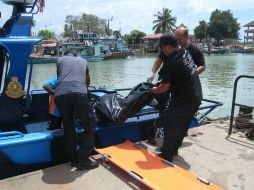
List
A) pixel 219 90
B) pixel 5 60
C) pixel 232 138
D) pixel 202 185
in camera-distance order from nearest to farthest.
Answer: pixel 202 185 → pixel 5 60 → pixel 232 138 → pixel 219 90

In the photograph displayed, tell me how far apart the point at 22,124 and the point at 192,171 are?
246 cm

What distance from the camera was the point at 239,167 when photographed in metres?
4.54

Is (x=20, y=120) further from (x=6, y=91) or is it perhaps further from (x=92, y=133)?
(x=92, y=133)

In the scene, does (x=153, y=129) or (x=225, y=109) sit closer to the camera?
(x=153, y=129)

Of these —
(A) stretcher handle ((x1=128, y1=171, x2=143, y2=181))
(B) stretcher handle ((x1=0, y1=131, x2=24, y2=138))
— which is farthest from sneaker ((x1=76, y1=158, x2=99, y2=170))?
(B) stretcher handle ((x1=0, y1=131, x2=24, y2=138))

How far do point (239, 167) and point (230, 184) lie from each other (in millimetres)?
541

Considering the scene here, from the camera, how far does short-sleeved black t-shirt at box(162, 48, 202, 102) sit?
429 cm

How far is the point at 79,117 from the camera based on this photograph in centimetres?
432

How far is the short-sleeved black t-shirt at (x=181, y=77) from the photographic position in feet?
14.1

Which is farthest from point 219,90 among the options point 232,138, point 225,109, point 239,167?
point 239,167

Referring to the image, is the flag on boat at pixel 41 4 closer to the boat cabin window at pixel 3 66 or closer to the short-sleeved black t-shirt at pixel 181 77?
the boat cabin window at pixel 3 66

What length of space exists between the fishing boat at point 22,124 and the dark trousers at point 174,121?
49 centimetres

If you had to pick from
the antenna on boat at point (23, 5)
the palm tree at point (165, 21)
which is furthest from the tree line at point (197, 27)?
the antenna on boat at point (23, 5)

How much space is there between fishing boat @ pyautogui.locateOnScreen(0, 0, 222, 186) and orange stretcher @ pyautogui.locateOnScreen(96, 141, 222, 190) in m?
0.32
